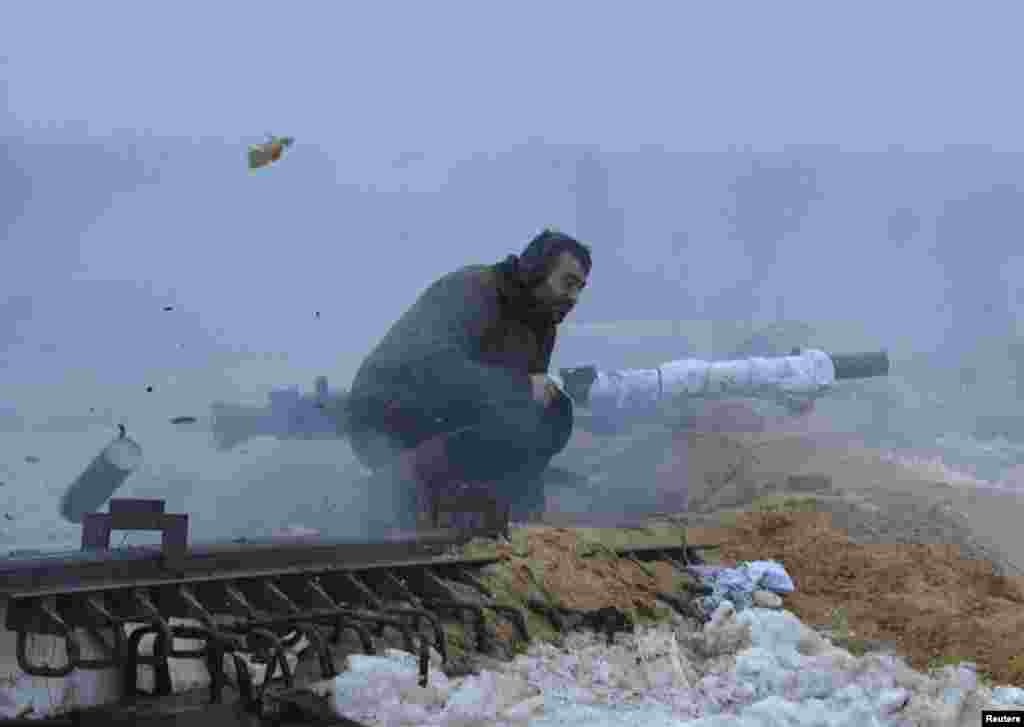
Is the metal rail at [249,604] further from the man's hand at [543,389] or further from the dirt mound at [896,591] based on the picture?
the man's hand at [543,389]

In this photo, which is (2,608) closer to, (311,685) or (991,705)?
(311,685)

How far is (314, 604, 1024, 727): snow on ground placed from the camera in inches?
115

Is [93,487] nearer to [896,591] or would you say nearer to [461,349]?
[461,349]

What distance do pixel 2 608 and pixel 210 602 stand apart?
58cm

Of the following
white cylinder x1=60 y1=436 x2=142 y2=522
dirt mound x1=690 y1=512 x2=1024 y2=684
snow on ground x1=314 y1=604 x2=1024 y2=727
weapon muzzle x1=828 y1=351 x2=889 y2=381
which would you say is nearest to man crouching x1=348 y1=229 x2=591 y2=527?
white cylinder x1=60 y1=436 x2=142 y2=522

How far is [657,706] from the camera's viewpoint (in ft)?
10.6

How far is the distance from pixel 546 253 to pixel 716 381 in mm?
2577

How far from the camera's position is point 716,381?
865 centimetres

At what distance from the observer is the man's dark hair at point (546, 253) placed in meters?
6.45

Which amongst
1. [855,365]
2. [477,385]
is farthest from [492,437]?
[855,365]

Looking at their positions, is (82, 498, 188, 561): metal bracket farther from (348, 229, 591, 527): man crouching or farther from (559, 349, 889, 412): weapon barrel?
(559, 349, 889, 412): weapon barrel

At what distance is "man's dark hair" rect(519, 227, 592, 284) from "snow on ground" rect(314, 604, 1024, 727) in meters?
2.77

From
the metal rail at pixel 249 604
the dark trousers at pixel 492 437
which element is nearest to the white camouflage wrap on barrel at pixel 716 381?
the dark trousers at pixel 492 437

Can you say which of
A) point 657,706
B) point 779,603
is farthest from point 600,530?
point 657,706
